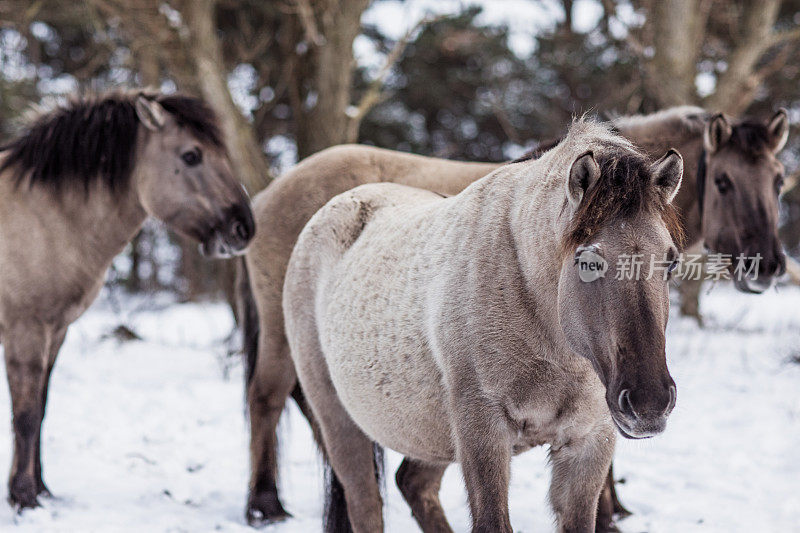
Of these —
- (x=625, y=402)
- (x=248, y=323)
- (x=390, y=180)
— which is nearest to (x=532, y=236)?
(x=625, y=402)

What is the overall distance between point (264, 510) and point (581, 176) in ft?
10.3

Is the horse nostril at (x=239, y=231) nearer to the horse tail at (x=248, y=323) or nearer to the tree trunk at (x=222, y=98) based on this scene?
the horse tail at (x=248, y=323)

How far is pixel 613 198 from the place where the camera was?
1.88m

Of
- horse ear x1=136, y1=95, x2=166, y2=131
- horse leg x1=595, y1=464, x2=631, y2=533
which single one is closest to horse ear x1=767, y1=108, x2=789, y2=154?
horse leg x1=595, y1=464, x2=631, y2=533

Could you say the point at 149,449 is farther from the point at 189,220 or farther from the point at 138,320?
the point at 138,320

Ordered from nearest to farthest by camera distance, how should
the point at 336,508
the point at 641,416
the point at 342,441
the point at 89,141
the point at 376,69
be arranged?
the point at 641,416
the point at 342,441
the point at 336,508
the point at 89,141
the point at 376,69

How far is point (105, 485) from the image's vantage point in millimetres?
4449

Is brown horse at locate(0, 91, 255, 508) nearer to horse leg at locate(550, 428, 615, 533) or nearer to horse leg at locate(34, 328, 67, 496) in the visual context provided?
horse leg at locate(34, 328, 67, 496)

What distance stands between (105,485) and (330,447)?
2.07m

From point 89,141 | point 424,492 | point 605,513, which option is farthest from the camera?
point 89,141

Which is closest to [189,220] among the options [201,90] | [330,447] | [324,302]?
[324,302]

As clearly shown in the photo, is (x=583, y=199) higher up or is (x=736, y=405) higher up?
(x=583, y=199)

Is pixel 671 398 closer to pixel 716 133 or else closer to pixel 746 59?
pixel 716 133

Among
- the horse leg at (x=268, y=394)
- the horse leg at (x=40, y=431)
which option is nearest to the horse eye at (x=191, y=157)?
the horse leg at (x=268, y=394)
